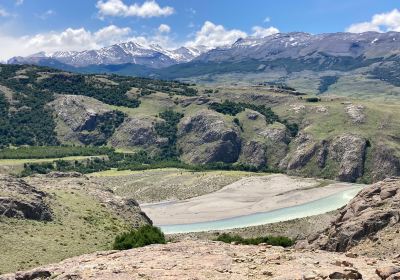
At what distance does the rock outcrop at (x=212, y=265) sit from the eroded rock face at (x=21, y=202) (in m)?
35.8

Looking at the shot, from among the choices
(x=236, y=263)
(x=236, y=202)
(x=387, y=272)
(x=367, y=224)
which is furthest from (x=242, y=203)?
(x=387, y=272)

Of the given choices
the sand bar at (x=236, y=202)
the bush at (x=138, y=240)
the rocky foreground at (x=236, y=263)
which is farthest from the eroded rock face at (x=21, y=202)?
the sand bar at (x=236, y=202)

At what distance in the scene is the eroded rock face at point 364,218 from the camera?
63312 mm

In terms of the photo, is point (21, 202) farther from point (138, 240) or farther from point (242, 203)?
point (242, 203)

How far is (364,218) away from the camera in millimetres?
65562

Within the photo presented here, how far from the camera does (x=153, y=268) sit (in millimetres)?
44906

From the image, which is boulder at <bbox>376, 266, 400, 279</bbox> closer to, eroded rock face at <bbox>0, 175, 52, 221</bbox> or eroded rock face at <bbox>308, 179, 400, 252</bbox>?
eroded rock face at <bbox>308, 179, 400, 252</bbox>

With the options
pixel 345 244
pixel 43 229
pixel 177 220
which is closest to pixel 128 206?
pixel 43 229

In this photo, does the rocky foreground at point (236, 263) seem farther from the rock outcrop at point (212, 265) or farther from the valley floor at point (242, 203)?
the valley floor at point (242, 203)

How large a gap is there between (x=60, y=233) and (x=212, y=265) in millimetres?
45544

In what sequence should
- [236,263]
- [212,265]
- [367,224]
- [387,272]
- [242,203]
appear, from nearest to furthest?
[387,272]
[212,265]
[236,263]
[367,224]
[242,203]

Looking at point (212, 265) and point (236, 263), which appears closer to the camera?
point (212, 265)

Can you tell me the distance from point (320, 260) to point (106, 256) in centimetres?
2091

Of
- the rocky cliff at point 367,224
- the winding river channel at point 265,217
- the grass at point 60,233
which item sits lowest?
the winding river channel at point 265,217
